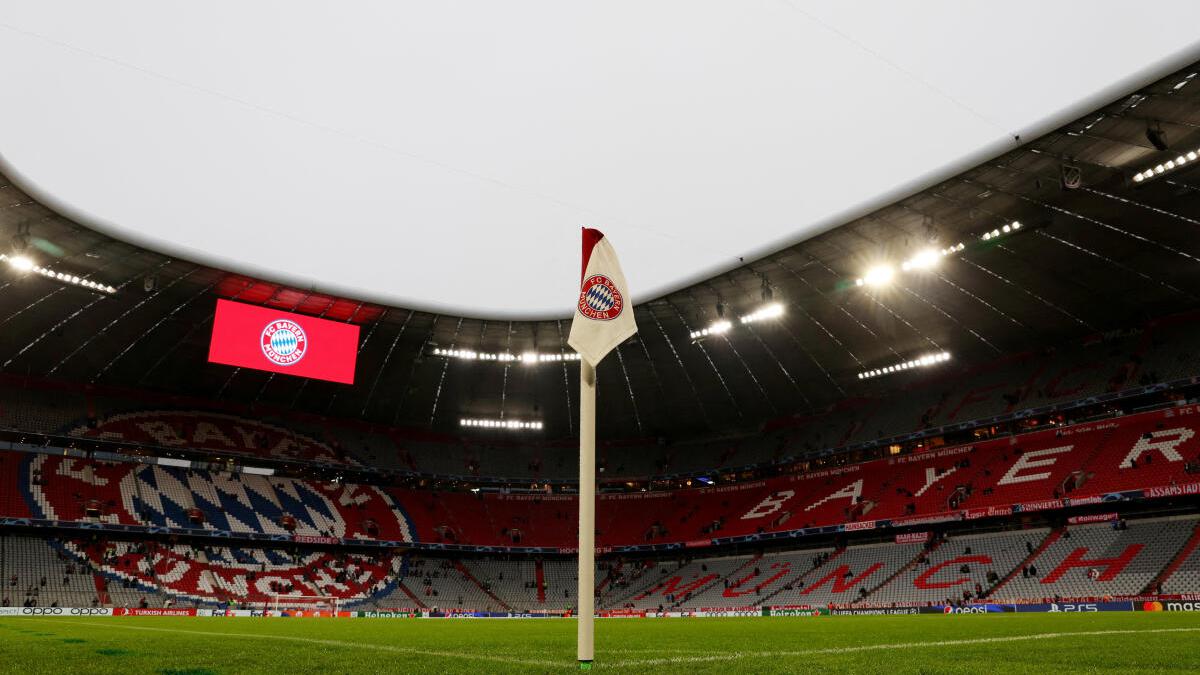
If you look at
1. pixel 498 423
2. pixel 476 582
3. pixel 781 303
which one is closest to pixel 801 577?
pixel 781 303

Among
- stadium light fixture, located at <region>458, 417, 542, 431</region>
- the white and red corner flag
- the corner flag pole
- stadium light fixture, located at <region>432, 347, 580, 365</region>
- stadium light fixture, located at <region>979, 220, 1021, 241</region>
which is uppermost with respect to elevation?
stadium light fixture, located at <region>979, 220, 1021, 241</region>

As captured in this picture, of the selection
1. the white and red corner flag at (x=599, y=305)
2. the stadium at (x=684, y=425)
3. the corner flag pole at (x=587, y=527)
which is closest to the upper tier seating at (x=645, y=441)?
the stadium at (x=684, y=425)

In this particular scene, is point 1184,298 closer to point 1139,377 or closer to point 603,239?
point 1139,377

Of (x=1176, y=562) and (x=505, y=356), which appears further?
(x=505, y=356)

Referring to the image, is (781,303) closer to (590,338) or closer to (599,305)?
(599,305)

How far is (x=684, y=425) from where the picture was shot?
54.8 meters

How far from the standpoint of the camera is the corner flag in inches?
191

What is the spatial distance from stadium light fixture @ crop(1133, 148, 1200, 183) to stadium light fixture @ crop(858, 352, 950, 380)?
19.0 m

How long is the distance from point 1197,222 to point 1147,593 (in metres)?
13.8

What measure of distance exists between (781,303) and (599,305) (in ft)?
103

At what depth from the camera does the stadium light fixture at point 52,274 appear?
28.8m

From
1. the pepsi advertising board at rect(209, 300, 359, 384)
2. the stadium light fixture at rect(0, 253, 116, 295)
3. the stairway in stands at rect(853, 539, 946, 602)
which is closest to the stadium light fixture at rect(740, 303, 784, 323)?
the stairway in stands at rect(853, 539, 946, 602)

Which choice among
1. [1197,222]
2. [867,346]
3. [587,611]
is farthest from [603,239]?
[867,346]

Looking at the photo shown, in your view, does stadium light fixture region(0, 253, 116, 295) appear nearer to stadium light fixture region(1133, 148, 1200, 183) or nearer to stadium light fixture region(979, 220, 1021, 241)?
stadium light fixture region(979, 220, 1021, 241)
